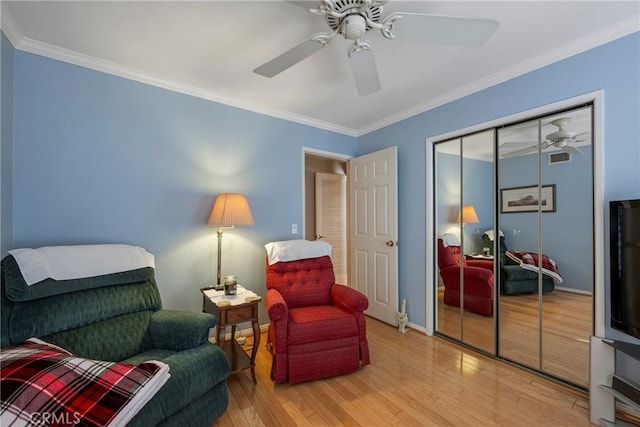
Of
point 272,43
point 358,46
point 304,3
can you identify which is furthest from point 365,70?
point 272,43

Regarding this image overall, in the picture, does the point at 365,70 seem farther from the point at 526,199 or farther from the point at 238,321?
the point at 238,321

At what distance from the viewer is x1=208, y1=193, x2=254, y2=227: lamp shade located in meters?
2.28

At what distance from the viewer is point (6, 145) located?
1712 millimetres

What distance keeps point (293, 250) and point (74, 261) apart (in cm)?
155

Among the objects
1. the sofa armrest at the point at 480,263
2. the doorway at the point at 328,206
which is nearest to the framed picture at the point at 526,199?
the sofa armrest at the point at 480,263

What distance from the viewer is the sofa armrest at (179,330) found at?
159cm

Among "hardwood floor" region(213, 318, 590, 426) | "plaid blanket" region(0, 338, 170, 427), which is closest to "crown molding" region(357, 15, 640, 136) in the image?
"hardwood floor" region(213, 318, 590, 426)

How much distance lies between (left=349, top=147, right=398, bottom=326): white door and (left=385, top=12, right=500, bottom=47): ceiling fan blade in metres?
1.62

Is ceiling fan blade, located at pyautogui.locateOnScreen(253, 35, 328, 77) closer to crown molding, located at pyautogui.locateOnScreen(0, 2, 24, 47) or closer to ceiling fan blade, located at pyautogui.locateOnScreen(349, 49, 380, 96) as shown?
ceiling fan blade, located at pyautogui.locateOnScreen(349, 49, 380, 96)

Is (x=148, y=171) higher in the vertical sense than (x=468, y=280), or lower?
higher

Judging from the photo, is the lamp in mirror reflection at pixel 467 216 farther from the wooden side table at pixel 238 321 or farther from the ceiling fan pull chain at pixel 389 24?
the wooden side table at pixel 238 321

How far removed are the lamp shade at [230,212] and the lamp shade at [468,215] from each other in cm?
200

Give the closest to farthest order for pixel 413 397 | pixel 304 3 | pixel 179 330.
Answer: pixel 304 3, pixel 179 330, pixel 413 397

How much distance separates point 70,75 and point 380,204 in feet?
9.78
